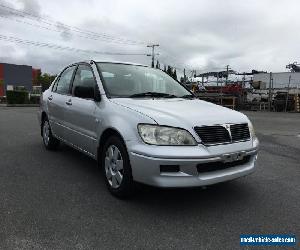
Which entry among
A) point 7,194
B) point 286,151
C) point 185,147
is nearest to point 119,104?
point 185,147

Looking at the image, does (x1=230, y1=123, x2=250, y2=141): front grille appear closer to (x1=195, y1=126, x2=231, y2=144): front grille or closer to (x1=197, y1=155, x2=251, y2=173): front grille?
(x1=195, y1=126, x2=231, y2=144): front grille

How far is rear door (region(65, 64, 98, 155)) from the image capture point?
16.5 feet

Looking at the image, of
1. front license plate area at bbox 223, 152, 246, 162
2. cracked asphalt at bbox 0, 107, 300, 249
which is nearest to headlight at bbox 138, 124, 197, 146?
front license plate area at bbox 223, 152, 246, 162

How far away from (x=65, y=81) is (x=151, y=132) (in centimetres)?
300

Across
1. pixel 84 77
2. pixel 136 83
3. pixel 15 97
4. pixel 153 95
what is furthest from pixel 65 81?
pixel 15 97

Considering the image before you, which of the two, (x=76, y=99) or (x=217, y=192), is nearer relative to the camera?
(x=217, y=192)

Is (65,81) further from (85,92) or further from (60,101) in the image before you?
(85,92)

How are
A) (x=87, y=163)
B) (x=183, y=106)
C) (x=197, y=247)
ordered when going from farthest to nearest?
(x=87, y=163) → (x=183, y=106) → (x=197, y=247)

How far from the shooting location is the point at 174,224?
3.71 metres

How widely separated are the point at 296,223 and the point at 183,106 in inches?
71.3

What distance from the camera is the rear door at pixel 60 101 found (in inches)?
241

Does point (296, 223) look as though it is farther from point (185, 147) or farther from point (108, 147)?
point (108, 147)

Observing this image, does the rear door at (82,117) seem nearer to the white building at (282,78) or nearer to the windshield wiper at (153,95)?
the windshield wiper at (153,95)

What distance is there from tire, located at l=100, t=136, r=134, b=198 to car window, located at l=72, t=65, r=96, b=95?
104cm
